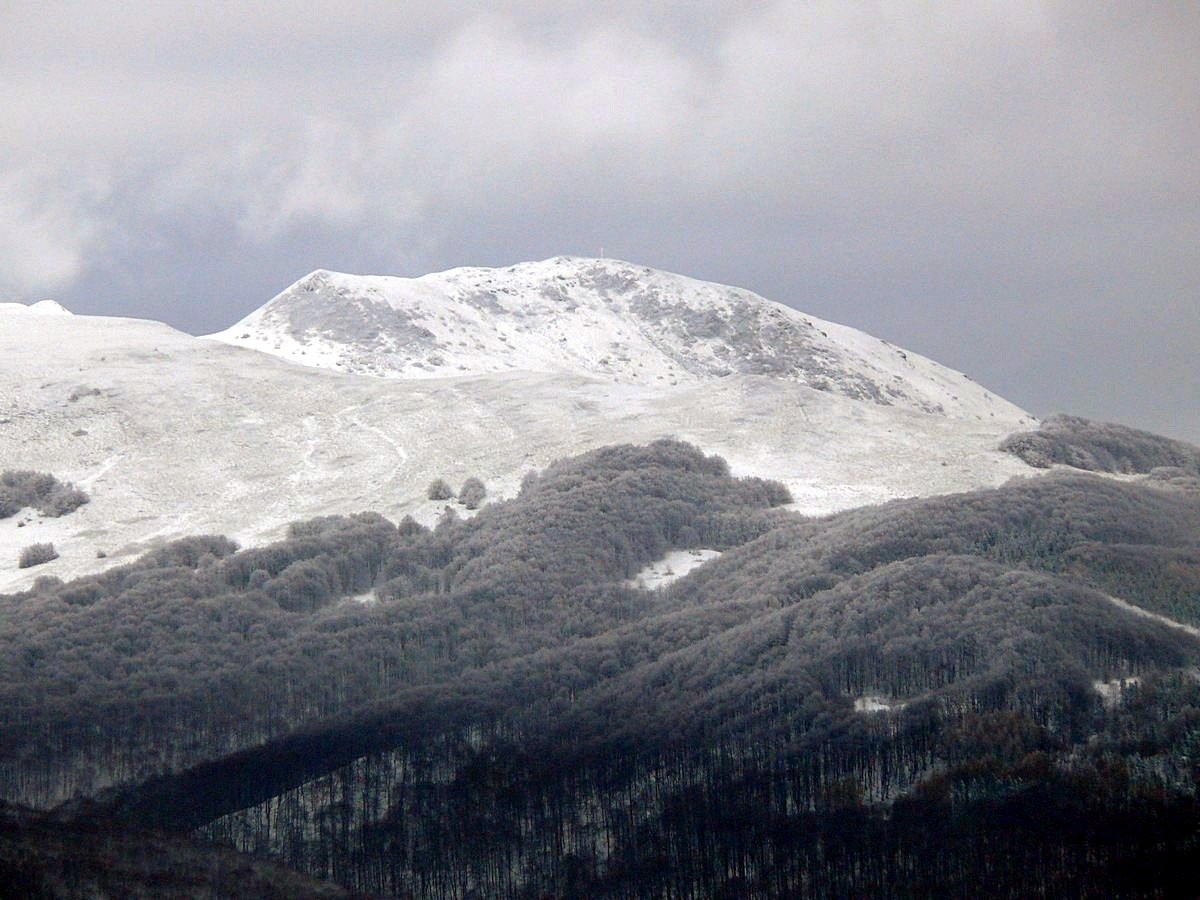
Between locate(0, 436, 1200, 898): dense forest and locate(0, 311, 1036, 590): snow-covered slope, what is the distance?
433 inches

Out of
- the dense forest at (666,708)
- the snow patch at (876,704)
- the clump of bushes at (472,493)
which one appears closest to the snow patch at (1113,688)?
the dense forest at (666,708)

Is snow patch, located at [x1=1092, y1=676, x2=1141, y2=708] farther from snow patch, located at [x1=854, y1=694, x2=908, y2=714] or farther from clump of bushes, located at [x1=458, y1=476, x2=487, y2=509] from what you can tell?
clump of bushes, located at [x1=458, y1=476, x2=487, y2=509]

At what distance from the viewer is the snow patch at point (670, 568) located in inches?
3145

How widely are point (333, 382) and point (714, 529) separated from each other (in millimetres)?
47151

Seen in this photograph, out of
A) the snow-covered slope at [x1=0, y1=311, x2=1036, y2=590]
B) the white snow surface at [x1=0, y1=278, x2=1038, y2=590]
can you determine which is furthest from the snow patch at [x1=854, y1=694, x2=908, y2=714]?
the white snow surface at [x1=0, y1=278, x2=1038, y2=590]

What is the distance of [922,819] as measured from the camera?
55438 millimetres

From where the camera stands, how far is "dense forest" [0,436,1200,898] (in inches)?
2179

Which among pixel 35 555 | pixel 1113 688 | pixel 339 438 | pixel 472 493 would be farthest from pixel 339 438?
pixel 1113 688

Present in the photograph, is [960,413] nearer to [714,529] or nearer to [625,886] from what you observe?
[714,529]

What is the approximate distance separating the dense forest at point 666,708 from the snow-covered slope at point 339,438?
11.0 metres

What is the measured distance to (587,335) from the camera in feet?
573

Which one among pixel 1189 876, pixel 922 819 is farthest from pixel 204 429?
pixel 1189 876

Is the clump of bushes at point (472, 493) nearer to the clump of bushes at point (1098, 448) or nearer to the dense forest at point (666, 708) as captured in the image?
the dense forest at point (666, 708)

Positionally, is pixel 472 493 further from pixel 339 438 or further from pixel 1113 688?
pixel 1113 688
